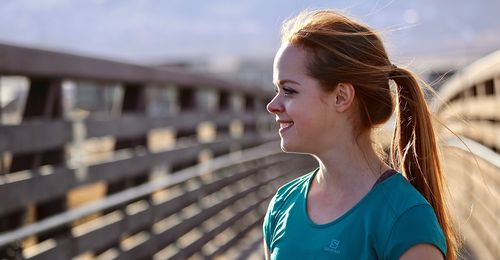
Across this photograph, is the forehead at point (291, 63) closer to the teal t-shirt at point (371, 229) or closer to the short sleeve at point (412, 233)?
the teal t-shirt at point (371, 229)

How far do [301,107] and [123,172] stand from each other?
2.69 metres

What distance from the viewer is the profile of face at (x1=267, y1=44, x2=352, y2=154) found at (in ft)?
6.47

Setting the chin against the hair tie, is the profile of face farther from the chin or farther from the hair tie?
the hair tie

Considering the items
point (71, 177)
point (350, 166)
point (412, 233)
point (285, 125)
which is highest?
point (285, 125)

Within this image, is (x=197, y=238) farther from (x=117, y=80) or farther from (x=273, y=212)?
(x=273, y=212)

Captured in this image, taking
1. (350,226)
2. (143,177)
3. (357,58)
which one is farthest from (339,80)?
(143,177)

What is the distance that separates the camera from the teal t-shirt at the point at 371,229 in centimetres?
172

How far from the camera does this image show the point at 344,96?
1.98 m

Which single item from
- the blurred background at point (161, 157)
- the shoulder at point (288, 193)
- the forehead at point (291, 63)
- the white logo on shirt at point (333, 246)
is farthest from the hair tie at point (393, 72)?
the white logo on shirt at point (333, 246)

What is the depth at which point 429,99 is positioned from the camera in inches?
93.5

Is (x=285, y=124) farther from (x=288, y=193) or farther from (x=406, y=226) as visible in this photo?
(x=406, y=226)

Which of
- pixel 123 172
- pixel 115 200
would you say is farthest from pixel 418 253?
pixel 123 172

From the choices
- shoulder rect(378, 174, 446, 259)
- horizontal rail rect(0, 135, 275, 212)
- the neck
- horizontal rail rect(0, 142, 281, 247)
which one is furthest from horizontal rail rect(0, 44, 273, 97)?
shoulder rect(378, 174, 446, 259)

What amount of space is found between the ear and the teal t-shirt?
0.22 meters
